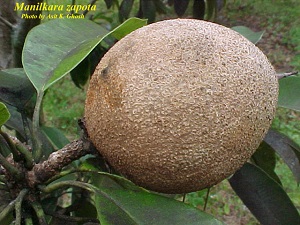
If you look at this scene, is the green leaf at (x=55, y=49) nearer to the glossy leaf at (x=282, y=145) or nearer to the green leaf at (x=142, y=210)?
the green leaf at (x=142, y=210)

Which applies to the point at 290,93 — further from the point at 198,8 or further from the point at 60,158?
the point at 198,8

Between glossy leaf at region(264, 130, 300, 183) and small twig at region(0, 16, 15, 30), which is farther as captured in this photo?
small twig at region(0, 16, 15, 30)

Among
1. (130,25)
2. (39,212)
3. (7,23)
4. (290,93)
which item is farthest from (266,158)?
(7,23)

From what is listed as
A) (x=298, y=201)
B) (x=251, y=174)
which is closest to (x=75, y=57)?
(x=251, y=174)

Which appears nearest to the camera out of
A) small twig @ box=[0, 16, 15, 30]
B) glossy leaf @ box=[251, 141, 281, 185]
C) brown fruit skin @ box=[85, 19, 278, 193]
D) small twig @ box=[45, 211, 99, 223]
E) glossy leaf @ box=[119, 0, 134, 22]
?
brown fruit skin @ box=[85, 19, 278, 193]

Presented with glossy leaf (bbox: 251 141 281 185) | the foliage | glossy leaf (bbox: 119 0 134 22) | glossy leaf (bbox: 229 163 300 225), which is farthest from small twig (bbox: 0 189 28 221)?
glossy leaf (bbox: 119 0 134 22)

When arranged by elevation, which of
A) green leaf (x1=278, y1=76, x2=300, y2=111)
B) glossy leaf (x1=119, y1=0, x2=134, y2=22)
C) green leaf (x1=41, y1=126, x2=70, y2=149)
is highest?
green leaf (x1=278, y1=76, x2=300, y2=111)

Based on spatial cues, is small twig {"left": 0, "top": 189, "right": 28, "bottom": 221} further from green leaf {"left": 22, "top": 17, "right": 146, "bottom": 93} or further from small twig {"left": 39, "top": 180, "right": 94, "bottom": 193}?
green leaf {"left": 22, "top": 17, "right": 146, "bottom": 93}
